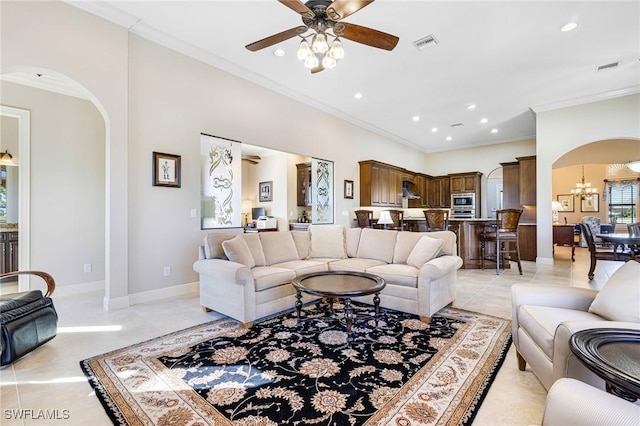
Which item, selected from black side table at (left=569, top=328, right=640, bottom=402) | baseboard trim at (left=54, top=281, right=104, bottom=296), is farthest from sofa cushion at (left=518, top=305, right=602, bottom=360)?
baseboard trim at (left=54, top=281, right=104, bottom=296)

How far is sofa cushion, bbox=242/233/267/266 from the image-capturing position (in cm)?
347

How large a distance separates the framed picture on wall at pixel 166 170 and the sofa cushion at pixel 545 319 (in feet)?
A: 13.1

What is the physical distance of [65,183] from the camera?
4.19 meters

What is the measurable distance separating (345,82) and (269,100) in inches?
54.5

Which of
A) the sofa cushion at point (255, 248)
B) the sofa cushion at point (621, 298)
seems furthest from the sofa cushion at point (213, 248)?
the sofa cushion at point (621, 298)

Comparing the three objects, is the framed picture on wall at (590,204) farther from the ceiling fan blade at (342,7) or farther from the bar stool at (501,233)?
the ceiling fan blade at (342,7)

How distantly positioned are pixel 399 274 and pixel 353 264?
680 mm

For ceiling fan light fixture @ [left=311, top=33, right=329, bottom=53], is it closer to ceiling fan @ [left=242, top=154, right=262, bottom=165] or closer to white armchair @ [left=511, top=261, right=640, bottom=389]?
white armchair @ [left=511, top=261, right=640, bottom=389]

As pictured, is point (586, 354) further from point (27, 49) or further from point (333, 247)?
point (27, 49)

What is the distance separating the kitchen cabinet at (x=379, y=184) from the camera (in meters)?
7.21

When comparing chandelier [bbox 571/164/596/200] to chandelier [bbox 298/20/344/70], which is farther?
chandelier [bbox 571/164/596/200]

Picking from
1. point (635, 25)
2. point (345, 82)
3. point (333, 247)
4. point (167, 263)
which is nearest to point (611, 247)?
point (635, 25)

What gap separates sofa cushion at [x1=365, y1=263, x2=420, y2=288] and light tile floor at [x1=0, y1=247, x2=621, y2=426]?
92 centimetres

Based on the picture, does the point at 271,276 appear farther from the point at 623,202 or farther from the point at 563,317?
the point at 623,202
